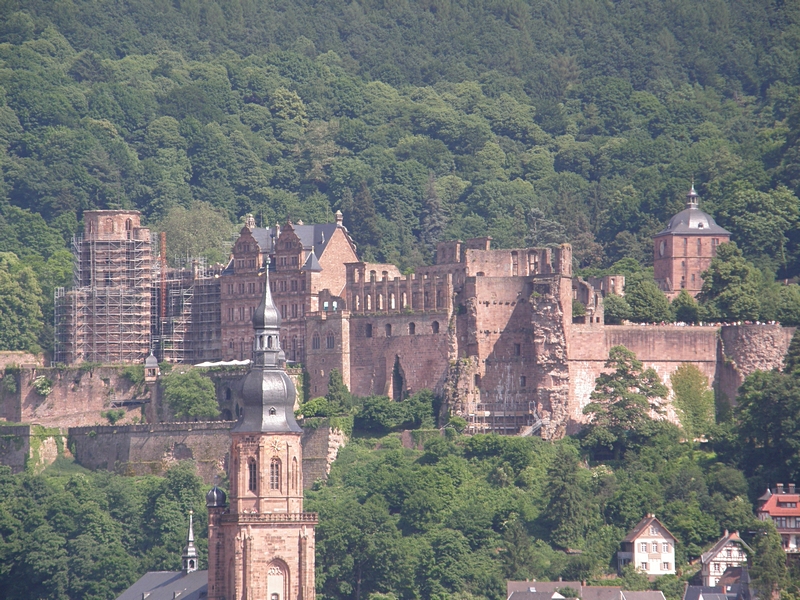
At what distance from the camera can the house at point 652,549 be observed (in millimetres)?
92000

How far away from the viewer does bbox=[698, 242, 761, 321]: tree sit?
104 metres

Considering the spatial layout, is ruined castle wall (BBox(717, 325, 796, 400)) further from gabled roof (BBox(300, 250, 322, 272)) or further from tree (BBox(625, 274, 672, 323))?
gabled roof (BBox(300, 250, 322, 272))

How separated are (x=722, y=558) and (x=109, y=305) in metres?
31.3

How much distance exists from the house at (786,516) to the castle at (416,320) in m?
8.50

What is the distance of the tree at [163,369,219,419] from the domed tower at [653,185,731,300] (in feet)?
64.3

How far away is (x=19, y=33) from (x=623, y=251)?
46529mm

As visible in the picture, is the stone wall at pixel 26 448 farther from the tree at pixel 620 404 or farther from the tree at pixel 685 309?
the tree at pixel 685 309

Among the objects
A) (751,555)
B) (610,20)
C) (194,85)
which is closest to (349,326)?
(751,555)

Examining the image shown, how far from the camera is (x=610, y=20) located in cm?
16375

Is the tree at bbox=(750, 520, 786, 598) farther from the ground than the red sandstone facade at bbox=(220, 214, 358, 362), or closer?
closer

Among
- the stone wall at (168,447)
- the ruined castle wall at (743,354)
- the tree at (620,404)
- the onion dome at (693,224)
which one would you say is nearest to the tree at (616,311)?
the ruined castle wall at (743,354)

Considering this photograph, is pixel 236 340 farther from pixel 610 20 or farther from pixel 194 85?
pixel 610 20

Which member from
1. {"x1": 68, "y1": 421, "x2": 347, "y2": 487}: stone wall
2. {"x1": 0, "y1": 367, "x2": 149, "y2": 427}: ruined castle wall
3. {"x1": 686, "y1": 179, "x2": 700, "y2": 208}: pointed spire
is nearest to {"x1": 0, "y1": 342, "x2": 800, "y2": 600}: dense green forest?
{"x1": 68, "y1": 421, "x2": 347, "y2": 487}: stone wall

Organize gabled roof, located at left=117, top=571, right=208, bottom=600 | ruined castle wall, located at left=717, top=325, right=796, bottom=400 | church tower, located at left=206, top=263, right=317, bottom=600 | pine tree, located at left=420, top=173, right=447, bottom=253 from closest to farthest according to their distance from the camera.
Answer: church tower, located at left=206, top=263, right=317, bottom=600 → gabled roof, located at left=117, top=571, right=208, bottom=600 → ruined castle wall, located at left=717, top=325, right=796, bottom=400 → pine tree, located at left=420, top=173, right=447, bottom=253
